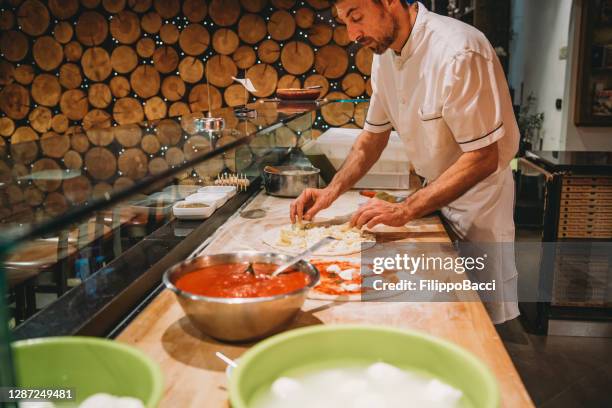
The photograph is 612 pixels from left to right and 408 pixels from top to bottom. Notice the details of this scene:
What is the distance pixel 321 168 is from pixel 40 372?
271 centimetres

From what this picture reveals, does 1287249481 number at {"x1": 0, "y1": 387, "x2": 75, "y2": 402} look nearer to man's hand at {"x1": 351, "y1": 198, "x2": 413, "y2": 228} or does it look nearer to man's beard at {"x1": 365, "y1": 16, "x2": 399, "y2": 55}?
man's hand at {"x1": 351, "y1": 198, "x2": 413, "y2": 228}

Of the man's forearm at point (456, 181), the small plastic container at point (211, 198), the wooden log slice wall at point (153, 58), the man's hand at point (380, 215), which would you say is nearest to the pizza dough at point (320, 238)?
the man's hand at point (380, 215)

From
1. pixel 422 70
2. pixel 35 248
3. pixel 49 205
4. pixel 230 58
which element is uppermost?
pixel 230 58

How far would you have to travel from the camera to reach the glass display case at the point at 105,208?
0.95m

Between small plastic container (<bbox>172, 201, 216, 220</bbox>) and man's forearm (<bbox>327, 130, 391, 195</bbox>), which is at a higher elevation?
man's forearm (<bbox>327, 130, 391, 195</bbox>)

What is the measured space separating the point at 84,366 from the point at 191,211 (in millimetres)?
1435

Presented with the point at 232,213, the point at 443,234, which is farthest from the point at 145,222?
the point at 443,234

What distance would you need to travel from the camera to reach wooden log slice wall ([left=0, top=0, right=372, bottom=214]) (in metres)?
6.67

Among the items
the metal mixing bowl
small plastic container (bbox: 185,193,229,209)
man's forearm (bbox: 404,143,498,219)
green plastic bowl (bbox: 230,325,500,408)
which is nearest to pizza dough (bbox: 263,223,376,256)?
man's forearm (bbox: 404,143,498,219)

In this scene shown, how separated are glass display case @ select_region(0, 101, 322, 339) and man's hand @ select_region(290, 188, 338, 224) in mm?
367

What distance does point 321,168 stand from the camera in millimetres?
3539

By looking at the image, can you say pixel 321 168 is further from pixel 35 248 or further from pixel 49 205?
pixel 49 205

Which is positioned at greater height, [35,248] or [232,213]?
[232,213]

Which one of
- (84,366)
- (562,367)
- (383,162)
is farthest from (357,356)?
(562,367)
